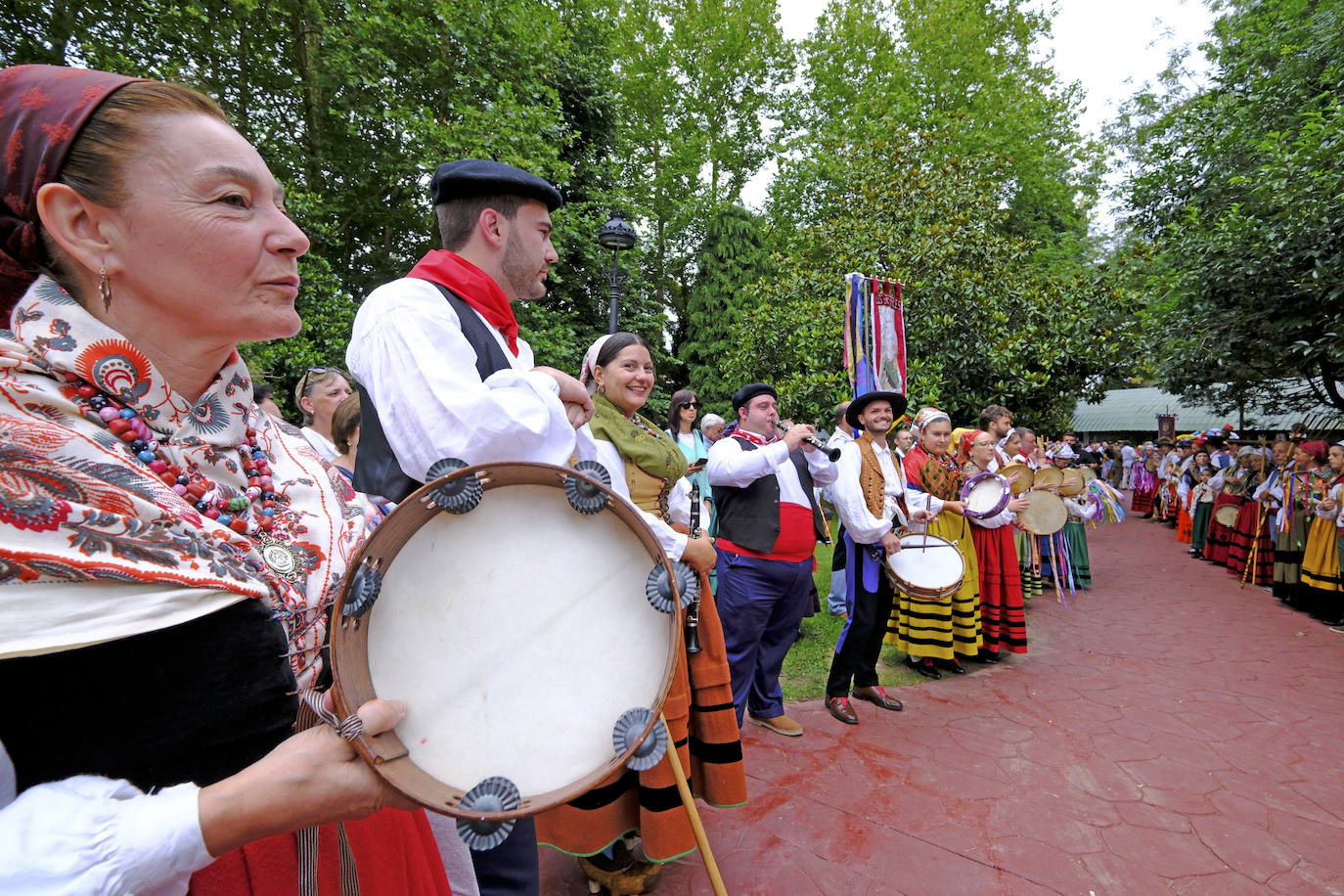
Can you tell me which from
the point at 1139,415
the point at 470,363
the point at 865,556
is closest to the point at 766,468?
the point at 865,556

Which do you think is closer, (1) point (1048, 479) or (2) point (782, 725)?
(2) point (782, 725)

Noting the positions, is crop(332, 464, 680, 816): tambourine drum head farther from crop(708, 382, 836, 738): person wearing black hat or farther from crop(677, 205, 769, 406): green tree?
crop(677, 205, 769, 406): green tree

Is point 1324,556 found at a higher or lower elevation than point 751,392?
lower

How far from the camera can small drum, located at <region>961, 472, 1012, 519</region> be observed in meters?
5.72

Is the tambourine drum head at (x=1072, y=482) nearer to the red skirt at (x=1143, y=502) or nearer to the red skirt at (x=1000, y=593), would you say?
the red skirt at (x=1000, y=593)

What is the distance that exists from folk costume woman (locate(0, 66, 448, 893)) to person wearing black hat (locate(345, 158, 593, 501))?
1.07ft

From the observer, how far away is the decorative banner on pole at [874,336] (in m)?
6.45

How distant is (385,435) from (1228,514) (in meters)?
13.3

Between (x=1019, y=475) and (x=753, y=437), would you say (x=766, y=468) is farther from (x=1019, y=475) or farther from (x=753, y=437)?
(x=1019, y=475)

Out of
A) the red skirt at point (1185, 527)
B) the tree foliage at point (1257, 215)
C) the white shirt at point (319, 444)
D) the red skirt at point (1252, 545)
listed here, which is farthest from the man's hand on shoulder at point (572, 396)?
the red skirt at point (1185, 527)

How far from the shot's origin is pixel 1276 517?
29.6 feet

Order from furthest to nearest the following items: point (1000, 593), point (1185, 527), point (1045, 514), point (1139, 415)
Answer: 1. point (1139, 415)
2. point (1185, 527)
3. point (1045, 514)
4. point (1000, 593)

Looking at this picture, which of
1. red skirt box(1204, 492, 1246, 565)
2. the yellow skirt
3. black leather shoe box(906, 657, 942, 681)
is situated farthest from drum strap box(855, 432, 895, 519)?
red skirt box(1204, 492, 1246, 565)

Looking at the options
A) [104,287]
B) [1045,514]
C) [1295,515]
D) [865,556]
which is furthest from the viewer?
[1295,515]
